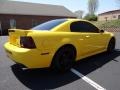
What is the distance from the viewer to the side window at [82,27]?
609 cm

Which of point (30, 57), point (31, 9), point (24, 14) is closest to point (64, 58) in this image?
point (30, 57)

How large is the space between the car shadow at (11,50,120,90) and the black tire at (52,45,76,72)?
0.20 meters

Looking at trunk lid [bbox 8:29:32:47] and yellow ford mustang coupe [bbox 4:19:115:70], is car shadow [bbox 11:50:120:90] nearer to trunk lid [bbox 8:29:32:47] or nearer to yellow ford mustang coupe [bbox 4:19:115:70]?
yellow ford mustang coupe [bbox 4:19:115:70]

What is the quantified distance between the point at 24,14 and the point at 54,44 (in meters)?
27.6

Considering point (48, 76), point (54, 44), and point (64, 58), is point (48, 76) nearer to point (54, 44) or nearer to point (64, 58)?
point (64, 58)

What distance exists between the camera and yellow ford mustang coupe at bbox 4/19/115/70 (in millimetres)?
4781

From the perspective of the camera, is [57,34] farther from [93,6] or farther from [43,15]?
[93,6]

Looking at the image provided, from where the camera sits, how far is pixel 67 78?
5.08m

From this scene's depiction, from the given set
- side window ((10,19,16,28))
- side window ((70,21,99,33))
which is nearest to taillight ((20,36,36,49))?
side window ((70,21,99,33))

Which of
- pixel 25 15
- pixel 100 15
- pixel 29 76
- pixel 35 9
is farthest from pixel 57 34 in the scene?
pixel 100 15

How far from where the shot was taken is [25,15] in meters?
31.9

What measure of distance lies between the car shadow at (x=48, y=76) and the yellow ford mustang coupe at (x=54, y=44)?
0.32m

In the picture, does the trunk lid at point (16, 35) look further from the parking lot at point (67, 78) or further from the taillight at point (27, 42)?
the parking lot at point (67, 78)

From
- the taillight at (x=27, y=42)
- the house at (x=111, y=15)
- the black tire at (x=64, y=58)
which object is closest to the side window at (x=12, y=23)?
the black tire at (x=64, y=58)
